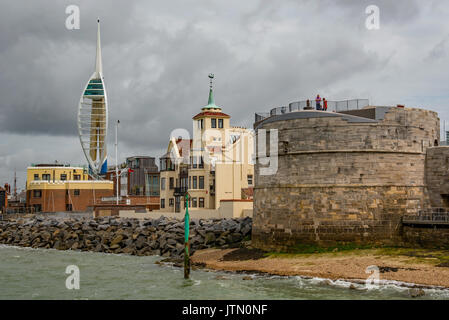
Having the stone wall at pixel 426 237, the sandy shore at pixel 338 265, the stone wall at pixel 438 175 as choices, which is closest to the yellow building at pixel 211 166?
the sandy shore at pixel 338 265

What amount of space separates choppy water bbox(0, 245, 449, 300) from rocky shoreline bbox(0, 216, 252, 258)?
435 centimetres

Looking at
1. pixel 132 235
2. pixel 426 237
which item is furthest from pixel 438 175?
pixel 132 235

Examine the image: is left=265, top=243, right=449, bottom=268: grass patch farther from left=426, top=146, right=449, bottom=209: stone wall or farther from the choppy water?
left=426, top=146, right=449, bottom=209: stone wall

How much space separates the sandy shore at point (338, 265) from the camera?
23591 millimetres

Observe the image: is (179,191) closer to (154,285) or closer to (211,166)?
(211,166)

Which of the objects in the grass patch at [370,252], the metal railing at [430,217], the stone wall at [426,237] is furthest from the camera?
the metal railing at [430,217]

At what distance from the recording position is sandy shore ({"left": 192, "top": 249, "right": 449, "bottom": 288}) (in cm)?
2359

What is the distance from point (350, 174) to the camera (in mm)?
29172

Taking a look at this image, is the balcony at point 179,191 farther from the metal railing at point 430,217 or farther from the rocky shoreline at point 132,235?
the metal railing at point 430,217

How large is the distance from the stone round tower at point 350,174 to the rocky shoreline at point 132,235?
Answer: 6.35 metres

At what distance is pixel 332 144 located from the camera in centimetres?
2945

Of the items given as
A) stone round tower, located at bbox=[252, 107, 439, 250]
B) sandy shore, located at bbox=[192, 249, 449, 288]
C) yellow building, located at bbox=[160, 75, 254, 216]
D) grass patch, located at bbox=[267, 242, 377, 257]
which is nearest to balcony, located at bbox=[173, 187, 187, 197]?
yellow building, located at bbox=[160, 75, 254, 216]

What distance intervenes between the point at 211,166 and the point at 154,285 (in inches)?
1152
